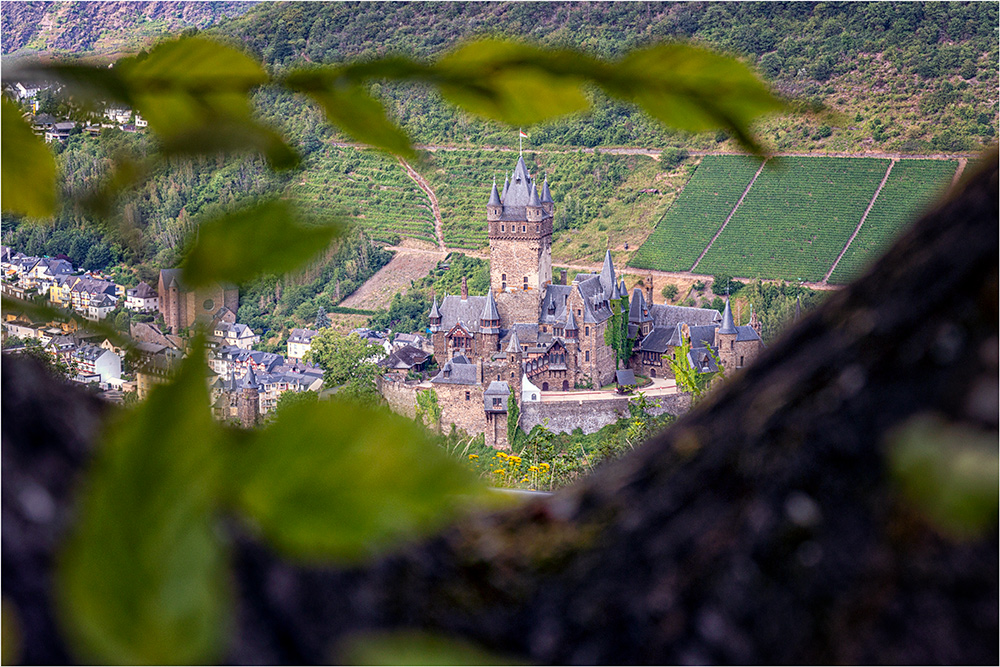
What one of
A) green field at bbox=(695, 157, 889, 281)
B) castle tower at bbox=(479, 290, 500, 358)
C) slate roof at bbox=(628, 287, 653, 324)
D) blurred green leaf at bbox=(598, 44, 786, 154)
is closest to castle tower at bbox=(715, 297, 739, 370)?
slate roof at bbox=(628, 287, 653, 324)

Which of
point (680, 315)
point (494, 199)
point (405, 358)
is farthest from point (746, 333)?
point (405, 358)

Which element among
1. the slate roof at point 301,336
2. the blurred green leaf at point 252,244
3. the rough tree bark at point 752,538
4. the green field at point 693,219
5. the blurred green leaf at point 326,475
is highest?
the blurred green leaf at point 252,244

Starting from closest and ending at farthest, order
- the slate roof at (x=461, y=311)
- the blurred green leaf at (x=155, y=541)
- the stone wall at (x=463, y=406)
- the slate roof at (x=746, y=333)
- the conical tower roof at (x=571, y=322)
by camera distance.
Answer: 1. the blurred green leaf at (x=155, y=541)
2. the stone wall at (x=463, y=406)
3. the slate roof at (x=746, y=333)
4. the conical tower roof at (x=571, y=322)
5. the slate roof at (x=461, y=311)

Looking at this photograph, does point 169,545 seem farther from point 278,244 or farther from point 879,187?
point 879,187

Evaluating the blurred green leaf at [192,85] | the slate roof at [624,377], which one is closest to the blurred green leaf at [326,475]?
the blurred green leaf at [192,85]

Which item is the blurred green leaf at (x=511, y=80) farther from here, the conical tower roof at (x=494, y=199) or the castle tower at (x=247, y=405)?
the conical tower roof at (x=494, y=199)

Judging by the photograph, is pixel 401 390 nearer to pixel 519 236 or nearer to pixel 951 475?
pixel 519 236

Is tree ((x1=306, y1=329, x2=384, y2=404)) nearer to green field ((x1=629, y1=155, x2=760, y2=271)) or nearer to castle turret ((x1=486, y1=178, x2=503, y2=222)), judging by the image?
castle turret ((x1=486, y1=178, x2=503, y2=222))
